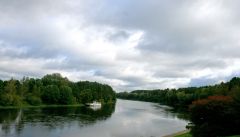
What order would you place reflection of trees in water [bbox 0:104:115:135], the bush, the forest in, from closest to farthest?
the bush → reflection of trees in water [bbox 0:104:115:135] → the forest

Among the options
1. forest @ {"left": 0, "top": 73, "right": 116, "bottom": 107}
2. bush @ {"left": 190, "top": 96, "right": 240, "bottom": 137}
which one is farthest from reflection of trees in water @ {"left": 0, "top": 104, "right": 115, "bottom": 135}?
bush @ {"left": 190, "top": 96, "right": 240, "bottom": 137}

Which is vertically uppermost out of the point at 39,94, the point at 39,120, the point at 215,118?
the point at 39,94

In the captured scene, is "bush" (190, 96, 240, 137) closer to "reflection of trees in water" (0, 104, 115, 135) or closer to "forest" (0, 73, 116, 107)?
"reflection of trees in water" (0, 104, 115, 135)

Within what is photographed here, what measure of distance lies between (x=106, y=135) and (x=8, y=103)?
6629 centimetres

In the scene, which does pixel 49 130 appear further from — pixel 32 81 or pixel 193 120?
pixel 32 81

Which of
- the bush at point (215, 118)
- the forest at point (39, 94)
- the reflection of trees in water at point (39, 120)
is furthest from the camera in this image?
the forest at point (39, 94)

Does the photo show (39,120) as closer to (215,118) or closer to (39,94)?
(215,118)

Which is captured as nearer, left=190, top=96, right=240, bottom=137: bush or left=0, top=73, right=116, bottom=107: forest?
left=190, top=96, right=240, bottom=137: bush

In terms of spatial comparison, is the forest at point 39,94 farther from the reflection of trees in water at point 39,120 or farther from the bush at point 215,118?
the bush at point 215,118

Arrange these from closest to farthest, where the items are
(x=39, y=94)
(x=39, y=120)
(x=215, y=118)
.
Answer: (x=215, y=118) → (x=39, y=120) → (x=39, y=94)

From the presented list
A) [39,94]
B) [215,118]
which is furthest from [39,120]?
[39,94]

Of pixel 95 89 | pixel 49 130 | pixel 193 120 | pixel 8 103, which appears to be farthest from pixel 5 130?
pixel 95 89

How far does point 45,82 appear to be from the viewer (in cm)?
15588

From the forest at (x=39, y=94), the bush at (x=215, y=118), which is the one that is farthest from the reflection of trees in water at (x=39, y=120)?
the bush at (x=215, y=118)
